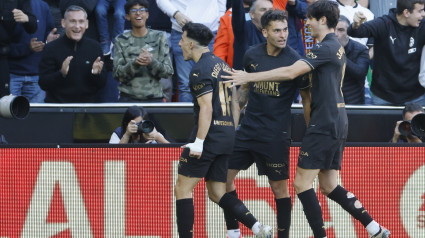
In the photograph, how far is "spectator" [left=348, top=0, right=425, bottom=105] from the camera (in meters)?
10.6

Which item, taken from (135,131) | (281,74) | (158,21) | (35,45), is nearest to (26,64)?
(35,45)

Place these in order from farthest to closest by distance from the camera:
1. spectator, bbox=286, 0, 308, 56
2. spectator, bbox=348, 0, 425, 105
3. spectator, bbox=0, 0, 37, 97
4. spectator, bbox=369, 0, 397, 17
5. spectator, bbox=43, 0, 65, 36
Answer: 1. spectator, bbox=369, 0, 397, 17
2. spectator, bbox=43, 0, 65, 36
3. spectator, bbox=286, 0, 308, 56
4. spectator, bbox=0, 0, 37, 97
5. spectator, bbox=348, 0, 425, 105

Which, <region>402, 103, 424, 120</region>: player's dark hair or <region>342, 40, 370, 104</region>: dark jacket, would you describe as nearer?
<region>402, 103, 424, 120</region>: player's dark hair

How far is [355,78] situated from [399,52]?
62cm

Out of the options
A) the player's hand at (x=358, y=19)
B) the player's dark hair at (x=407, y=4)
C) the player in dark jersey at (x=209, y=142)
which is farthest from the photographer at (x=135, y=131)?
the player's dark hair at (x=407, y=4)

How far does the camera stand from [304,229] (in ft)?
30.6

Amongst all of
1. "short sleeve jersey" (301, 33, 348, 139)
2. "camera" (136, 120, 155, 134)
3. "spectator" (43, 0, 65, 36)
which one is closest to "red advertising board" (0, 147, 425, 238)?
"camera" (136, 120, 155, 134)

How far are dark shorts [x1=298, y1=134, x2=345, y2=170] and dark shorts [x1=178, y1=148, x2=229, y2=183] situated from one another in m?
0.81

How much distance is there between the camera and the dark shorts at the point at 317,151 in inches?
315

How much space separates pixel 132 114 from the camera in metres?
9.88

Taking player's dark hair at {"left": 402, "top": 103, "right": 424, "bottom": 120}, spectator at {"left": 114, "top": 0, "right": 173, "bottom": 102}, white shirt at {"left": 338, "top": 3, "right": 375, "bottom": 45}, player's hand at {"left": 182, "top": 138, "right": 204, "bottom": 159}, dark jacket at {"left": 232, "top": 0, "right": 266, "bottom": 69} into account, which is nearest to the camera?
player's hand at {"left": 182, "top": 138, "right": 204, "bottom": 159}

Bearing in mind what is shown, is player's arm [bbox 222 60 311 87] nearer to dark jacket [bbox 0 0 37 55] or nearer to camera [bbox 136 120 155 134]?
camera [bbox 136 120 155 134]

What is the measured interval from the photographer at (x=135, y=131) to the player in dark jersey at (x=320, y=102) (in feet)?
6.57

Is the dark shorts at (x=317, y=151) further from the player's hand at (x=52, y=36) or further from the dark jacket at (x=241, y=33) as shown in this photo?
the player's hand at (x=52, y=36)
